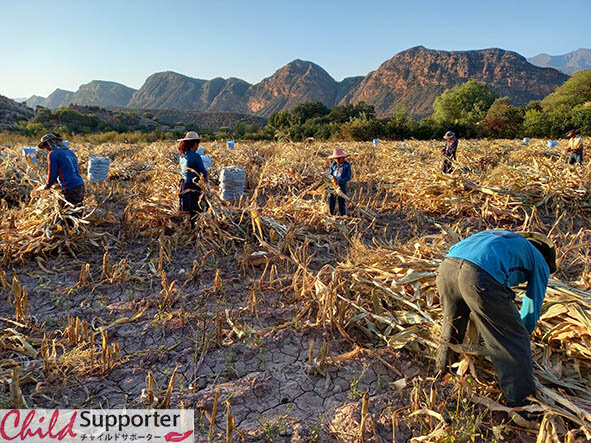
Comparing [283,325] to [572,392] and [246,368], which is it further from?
[572,392]

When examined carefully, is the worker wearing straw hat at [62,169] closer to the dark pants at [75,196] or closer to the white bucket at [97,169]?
the dark pants at [75,196]

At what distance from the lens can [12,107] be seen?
36.9 metres

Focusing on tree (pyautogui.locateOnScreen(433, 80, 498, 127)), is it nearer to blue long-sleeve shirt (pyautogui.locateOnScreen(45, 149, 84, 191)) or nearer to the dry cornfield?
the dry cornfield

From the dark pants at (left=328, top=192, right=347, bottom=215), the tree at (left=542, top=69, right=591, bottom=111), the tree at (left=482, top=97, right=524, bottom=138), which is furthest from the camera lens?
the tree at (left=542, top=69, right=591, bottom=111)

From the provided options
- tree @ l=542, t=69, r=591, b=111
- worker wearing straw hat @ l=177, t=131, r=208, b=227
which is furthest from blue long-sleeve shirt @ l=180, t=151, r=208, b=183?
tree @ l=542, t=69, r=591, b=111

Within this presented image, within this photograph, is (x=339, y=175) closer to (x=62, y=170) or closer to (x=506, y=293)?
(x=62, y=170)

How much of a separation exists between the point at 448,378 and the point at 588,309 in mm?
1039

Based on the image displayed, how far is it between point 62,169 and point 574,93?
49991 mm

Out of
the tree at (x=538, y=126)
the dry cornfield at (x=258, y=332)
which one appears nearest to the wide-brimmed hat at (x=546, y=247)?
the dry cornfield at (x=258, y=332)

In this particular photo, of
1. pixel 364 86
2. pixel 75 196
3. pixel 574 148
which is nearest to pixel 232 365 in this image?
pixel 75 196

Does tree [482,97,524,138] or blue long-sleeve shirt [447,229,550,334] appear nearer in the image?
blue long-sleeve shirt [447,229,550,334]

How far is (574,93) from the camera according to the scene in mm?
39188

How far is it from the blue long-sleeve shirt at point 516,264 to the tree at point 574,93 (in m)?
42.9

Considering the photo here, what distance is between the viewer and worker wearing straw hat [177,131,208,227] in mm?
4480
